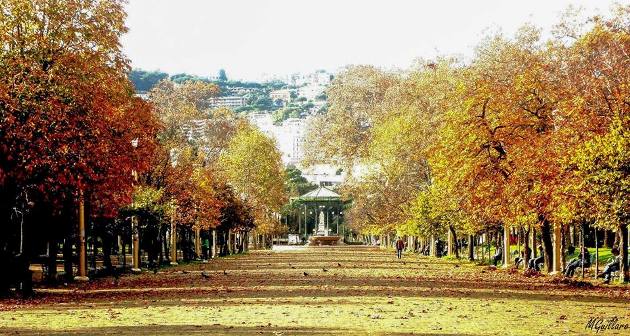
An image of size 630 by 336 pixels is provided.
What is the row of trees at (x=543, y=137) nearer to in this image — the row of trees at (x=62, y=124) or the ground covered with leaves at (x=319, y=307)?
the ground covered with leaves at (x=319, y=307)

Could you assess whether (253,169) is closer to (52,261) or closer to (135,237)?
(135,237)

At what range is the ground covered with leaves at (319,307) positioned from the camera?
16656 millimetres

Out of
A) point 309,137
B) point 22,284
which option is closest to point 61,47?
point 22,284

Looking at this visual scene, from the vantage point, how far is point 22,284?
27078mm

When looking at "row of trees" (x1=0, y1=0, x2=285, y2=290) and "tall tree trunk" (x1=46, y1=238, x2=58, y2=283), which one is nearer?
"row of trees" (x1=0, y1=0, x2=285, y2=290)

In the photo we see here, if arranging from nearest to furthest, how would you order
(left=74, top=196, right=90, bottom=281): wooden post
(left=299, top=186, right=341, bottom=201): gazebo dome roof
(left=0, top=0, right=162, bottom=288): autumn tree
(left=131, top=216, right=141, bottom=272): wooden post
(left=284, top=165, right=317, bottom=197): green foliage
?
(left=0, top=0, right=162, bottom=288): autumn tree < (left=74, top=196, right=90, bottom=281): wooden post < (left=131, top=216, right=141, bottom=272): wooden post < (left=299, top=186, right=341, bottom=201): gazebo dome roof < (left=284, top=165, right=317, bottom=197): green foliage

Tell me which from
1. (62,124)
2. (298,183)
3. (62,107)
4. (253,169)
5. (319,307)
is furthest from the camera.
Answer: (298,183)

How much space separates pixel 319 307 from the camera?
69.7ft

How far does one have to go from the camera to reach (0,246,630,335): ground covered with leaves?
54.6 ft

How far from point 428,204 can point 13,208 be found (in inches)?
1441

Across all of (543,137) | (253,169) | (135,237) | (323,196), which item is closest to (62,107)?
(543,137)

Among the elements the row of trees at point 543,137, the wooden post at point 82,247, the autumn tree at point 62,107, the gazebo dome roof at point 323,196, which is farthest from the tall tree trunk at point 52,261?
the gazebo dome roof at point 323,196

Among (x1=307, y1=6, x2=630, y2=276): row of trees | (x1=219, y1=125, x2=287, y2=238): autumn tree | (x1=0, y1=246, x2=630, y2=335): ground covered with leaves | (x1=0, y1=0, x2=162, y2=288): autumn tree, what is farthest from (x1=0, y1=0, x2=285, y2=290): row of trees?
(x1=219, y1=125, x2=287, y2=238): autumn tree

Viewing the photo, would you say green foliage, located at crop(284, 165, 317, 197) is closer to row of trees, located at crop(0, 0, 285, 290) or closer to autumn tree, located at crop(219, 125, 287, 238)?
autumn tree, located at crop(219, 125, 287, 238)
